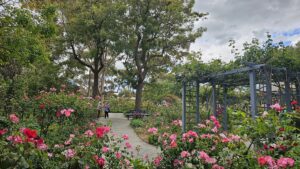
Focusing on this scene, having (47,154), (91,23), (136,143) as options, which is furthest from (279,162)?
(91,23)

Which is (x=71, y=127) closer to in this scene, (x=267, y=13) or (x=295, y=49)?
(x=295, y=49)

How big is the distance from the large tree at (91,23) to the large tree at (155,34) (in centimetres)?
73

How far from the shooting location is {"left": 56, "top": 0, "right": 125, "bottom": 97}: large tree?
14.1 meters

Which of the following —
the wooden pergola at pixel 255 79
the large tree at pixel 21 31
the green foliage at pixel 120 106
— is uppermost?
the large tree at pixel 21 31

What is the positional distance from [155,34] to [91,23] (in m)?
3.90

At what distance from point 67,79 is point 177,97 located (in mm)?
11326

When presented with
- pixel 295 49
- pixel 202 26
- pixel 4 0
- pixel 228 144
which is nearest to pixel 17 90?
pixel 4 0

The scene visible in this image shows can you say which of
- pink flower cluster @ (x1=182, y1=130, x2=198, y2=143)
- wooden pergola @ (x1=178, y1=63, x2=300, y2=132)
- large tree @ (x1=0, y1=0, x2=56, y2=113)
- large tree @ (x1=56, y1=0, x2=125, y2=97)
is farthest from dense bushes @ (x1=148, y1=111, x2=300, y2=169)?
large tree @ (x1=56, y1=0, x2=125, y2=97)

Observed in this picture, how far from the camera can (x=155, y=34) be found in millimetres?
14727

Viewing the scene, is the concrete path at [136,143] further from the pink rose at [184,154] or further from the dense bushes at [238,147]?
the pink rose at [184,154]

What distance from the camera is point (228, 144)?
2.54 m

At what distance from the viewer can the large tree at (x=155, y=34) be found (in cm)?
1427

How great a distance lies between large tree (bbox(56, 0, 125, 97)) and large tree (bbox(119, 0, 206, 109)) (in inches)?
28.8

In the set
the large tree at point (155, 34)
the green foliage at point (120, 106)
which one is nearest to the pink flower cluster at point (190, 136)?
the large tree at point (155, 34)
